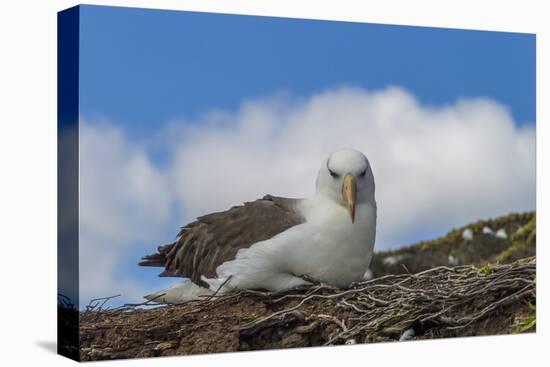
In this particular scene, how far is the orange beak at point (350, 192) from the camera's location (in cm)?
837

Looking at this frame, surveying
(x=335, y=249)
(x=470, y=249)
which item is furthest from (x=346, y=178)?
(x=470, y=249)

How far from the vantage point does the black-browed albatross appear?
27.1ft

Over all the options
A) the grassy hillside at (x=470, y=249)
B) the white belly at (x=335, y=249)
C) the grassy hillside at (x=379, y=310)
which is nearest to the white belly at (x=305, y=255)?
the white belly at (x=335, y=249)

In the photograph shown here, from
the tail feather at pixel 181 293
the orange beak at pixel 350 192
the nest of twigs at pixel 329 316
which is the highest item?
the orange beak at pixel 350 192

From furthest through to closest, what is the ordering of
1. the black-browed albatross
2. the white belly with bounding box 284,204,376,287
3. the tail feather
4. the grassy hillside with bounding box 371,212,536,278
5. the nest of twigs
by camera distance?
the grassy hillside with bounding box 371,212,536,278 < the white belly with bounding box 284,204,376,287 < the black-browed albatross < the tail feather < the nest of twigs

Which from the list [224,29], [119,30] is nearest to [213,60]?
[224,29]

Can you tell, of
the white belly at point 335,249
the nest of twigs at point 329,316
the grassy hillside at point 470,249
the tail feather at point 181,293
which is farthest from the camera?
the grassy hillside at point 470,249

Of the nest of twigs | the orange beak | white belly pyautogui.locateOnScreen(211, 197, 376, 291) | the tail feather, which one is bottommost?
the nest of twigs

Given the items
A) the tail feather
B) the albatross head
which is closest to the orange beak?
the albatross head

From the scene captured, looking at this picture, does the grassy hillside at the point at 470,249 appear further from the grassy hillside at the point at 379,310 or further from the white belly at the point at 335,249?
the white belly at the point at 335,249

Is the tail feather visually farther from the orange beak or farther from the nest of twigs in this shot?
the orange beak

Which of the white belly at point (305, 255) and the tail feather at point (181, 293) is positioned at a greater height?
the white belly at point (305, 255)

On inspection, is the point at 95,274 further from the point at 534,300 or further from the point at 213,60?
the point at 534,300

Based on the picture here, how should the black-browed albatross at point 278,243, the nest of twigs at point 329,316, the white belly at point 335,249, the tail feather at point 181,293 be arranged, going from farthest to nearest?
the white belly at point 335,249 < the black-browed albatross at point 278,243 < the tail feather at point 181,293 < the nest of twigs at point 329,316
